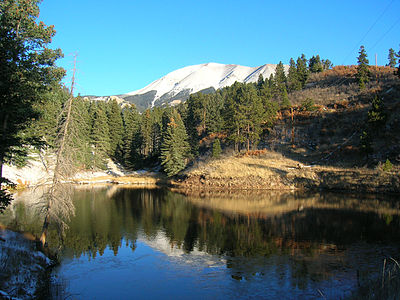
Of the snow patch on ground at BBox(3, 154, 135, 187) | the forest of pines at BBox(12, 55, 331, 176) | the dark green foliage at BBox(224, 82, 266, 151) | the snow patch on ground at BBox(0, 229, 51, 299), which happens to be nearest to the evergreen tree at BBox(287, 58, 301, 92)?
the forest of pines at BBox(12, 55, 331, 176)

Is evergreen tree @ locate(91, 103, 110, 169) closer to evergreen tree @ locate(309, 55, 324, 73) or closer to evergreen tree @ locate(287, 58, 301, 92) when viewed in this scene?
evergreen tree @ locate(287, 58, 301, 92)

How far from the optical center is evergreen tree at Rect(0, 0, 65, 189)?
595 inches

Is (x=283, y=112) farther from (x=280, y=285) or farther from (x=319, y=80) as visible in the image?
(x=280, y=285)

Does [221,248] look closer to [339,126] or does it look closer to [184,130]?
[184,130]

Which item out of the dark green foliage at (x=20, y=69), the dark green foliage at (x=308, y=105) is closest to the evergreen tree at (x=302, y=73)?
the dark green foliage at (x=308, y=105)

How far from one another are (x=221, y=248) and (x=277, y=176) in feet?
106

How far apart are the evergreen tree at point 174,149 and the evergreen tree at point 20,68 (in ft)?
147

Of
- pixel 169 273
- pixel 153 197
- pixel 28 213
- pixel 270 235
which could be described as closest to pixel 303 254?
pixel 270 235

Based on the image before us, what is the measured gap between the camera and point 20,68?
635 inches

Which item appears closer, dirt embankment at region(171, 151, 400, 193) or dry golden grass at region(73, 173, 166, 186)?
dirt embankment at region(171, 151, 400, 193)

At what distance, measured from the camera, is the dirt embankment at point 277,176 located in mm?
42869

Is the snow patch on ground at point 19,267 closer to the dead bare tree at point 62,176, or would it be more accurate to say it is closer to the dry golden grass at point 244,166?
the dead bare tree at point 62,176

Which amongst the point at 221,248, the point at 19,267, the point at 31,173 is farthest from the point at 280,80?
the point at 19,267

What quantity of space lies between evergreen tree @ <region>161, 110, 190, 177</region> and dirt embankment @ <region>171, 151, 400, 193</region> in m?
3.32
